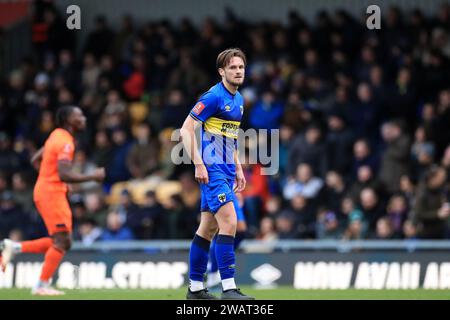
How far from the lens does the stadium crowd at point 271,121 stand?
18.4m

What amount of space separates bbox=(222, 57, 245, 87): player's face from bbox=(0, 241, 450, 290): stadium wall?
605 cm

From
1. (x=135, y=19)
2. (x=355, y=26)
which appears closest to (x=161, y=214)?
(x=355, y=26)

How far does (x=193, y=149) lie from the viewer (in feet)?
34.7

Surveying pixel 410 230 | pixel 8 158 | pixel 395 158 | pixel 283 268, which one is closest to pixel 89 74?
pixel 8 158

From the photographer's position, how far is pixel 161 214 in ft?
63.4

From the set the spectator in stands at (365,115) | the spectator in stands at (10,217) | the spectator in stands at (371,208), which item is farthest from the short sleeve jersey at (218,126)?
the spectator in stands at (10,217)

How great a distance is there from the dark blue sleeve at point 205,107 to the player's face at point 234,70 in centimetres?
25

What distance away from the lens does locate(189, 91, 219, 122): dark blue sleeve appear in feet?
35.2

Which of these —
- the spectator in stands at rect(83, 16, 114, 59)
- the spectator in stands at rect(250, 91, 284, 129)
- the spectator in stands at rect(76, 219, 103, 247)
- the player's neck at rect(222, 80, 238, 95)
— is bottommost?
the spectator in stands at rect(76, 219, 103, 247)

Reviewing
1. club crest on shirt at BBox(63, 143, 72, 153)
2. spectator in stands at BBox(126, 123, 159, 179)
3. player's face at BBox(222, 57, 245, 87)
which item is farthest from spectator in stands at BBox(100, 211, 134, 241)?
player's face at BBox(222, 57, 245, 87)

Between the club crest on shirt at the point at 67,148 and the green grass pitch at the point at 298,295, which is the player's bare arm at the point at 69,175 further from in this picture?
the green grass pitch at the point at 298,295

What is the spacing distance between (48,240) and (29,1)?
45.4 feet

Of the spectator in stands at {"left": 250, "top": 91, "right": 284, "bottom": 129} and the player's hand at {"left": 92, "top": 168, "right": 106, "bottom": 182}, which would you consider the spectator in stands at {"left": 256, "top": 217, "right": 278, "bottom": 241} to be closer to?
the spectator in stands at {"left": 250, "top": 91, "right": 284, "bottom": 129}

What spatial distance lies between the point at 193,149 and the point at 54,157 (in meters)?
2.86
